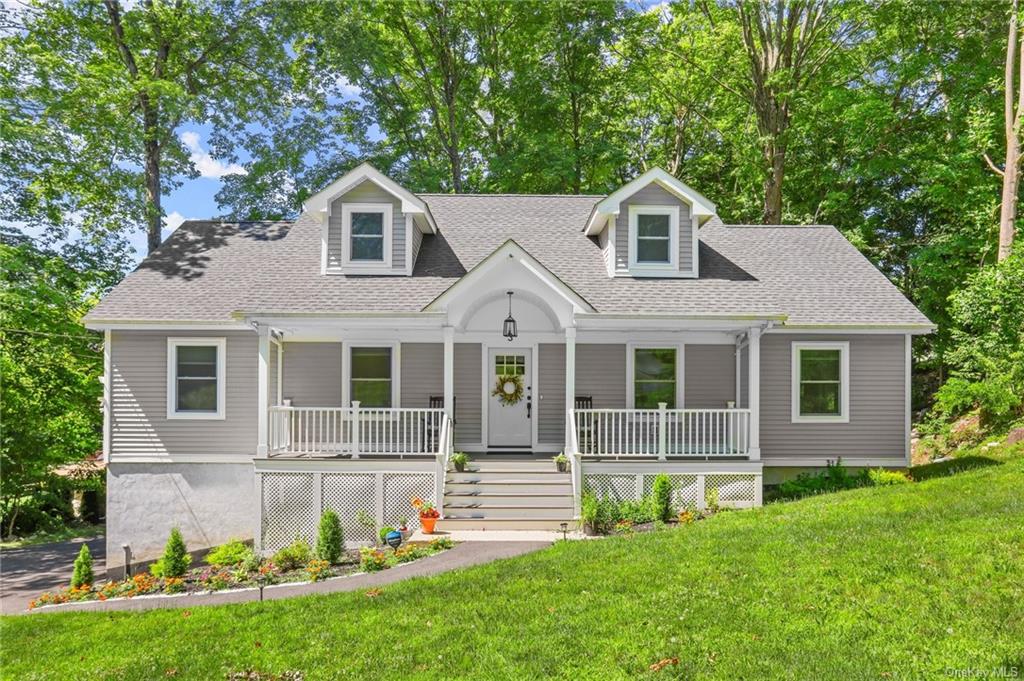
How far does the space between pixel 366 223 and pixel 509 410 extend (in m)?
5.25

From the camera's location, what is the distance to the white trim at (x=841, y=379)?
42.4 feet

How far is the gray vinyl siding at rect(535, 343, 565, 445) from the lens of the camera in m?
13.8

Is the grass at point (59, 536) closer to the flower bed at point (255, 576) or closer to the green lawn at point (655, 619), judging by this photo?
the flower bed at point (255, 576)

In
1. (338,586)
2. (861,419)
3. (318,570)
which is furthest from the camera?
(861,419)

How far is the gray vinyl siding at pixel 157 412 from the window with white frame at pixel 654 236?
349 inches

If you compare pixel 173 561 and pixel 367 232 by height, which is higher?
pixel 367 232

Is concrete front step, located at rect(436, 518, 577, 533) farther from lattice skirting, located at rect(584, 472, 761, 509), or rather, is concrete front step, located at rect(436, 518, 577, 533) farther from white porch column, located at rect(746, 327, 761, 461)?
white porch column, located at rect(746, 327, 761, 461)

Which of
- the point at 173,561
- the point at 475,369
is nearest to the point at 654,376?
the point at 475,369

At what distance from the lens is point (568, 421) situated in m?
11.9

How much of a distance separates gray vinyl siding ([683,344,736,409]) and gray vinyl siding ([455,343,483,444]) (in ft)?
15.2

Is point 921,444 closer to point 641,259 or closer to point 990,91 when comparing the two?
point 641,259

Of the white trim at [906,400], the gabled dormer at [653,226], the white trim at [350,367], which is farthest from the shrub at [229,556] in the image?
the white trim at [906,400]

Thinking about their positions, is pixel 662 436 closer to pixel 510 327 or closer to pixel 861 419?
pixel 510 327

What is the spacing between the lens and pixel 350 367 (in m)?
13.6
